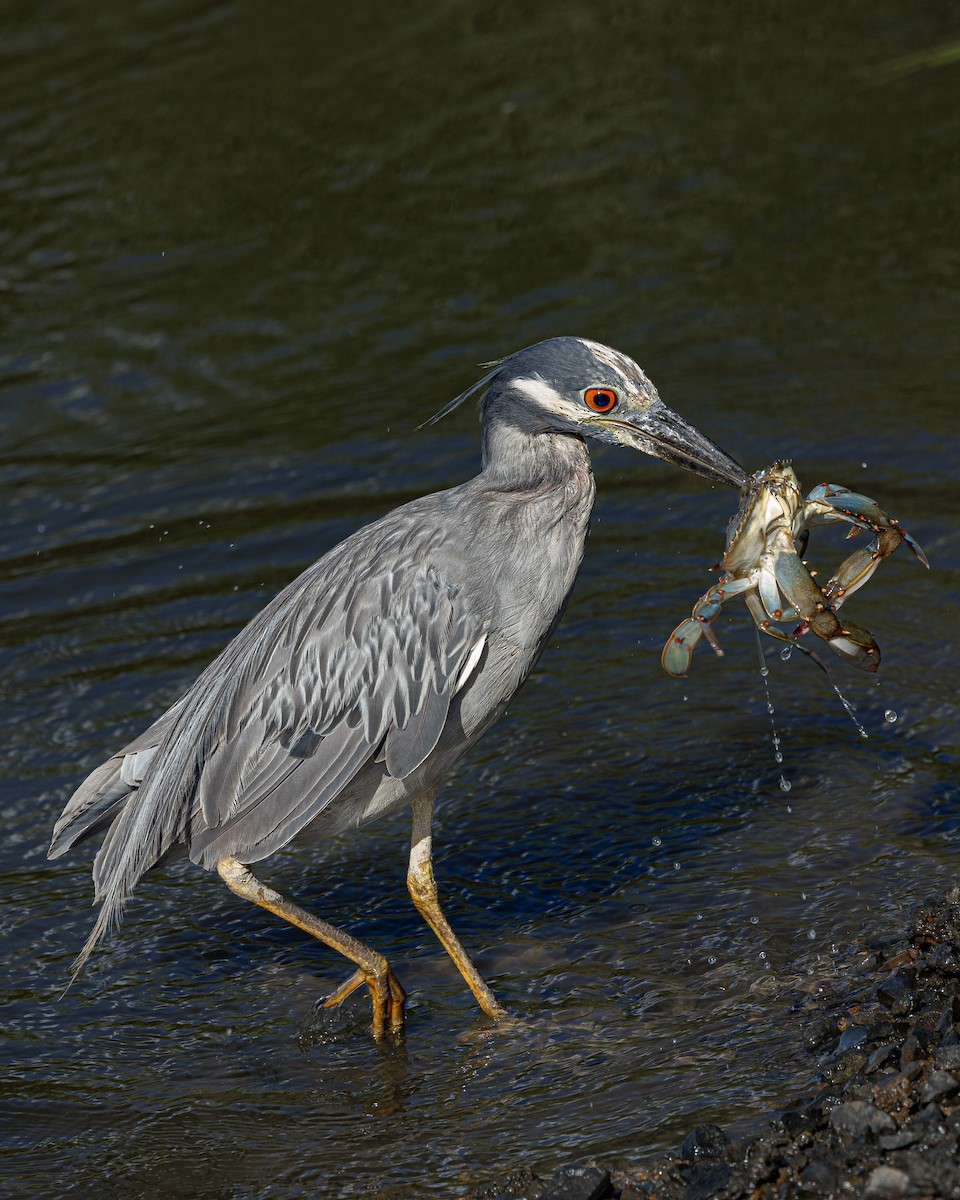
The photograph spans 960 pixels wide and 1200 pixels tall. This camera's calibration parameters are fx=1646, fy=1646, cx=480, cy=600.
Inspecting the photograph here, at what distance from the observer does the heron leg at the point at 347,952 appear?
5.94m

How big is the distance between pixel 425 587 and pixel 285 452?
4715 mm

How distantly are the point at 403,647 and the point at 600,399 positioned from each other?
3.75ft

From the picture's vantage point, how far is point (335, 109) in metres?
14.5

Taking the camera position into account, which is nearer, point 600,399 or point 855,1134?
point 855,1134

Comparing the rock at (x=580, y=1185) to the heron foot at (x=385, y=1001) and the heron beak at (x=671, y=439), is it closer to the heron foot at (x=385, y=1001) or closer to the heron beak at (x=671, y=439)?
the heron foot at (x=385, y=1001)

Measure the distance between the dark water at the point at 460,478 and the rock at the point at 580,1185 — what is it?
0.98 feet

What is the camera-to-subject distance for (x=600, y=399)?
592 cm

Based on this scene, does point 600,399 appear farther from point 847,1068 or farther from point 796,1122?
point 796,1122

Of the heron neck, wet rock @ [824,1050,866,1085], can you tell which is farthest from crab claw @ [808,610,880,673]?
wet rock @ [824,1050,866,1085]

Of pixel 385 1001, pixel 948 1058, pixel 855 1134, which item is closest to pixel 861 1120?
pixel 855 1134

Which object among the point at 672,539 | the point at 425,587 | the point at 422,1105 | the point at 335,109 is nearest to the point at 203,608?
the point at 672,539

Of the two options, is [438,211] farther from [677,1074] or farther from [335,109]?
[677,1074]

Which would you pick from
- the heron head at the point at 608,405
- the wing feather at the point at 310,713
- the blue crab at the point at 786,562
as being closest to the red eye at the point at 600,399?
the heron head at the point at 608,405

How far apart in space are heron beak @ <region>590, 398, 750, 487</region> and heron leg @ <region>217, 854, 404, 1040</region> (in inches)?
82.2
